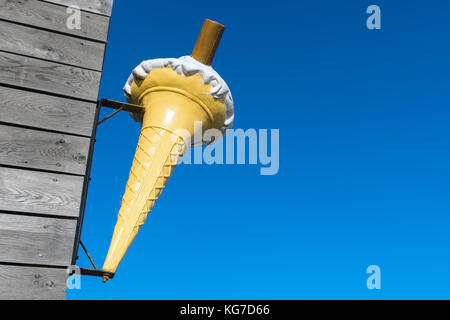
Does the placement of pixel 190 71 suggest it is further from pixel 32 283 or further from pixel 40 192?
pixel 32 283

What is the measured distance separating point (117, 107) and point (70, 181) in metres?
0.72

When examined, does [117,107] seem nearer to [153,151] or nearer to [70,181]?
[153,151]

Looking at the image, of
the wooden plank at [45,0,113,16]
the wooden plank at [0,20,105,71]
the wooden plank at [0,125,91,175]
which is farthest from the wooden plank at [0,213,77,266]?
the wooden plank at [45,0,113,16]

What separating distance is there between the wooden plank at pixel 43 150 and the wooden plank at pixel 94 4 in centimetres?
85

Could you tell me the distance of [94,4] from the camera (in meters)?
2.69

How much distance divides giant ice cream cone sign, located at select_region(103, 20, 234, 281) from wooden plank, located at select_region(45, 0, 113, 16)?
1.52 feet

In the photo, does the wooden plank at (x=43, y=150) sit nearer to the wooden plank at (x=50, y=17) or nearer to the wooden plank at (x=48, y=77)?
the wooden plank at (x=48, y=77)

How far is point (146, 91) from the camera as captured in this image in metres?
3.06

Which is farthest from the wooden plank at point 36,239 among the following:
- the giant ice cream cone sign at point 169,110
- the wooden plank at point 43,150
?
the giant ice cream cone sign at point 169,110

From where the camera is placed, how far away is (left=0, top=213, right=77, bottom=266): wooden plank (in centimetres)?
210

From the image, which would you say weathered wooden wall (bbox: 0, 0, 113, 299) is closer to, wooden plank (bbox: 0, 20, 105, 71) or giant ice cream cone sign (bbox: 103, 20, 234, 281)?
wooden plank (bbox: 0, 20, 105, 71)

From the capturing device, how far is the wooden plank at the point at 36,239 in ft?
6.90

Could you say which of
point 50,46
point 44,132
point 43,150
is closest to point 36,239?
point 43,150
